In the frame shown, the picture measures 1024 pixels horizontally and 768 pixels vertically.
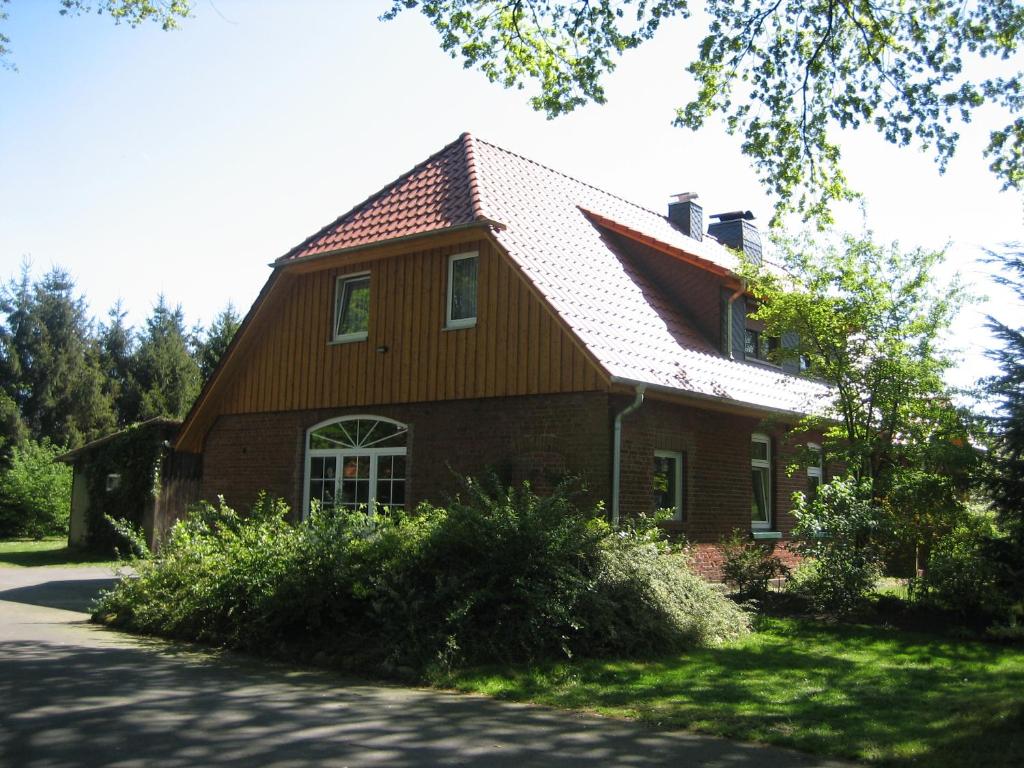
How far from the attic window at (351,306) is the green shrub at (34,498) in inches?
781

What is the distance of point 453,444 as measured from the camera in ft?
46.0

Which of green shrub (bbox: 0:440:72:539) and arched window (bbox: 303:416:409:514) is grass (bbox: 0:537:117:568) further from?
arched window (bbox: 303:416:409:514)

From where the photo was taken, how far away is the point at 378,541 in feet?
32.8

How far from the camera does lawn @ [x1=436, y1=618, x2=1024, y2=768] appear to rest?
6.19 m

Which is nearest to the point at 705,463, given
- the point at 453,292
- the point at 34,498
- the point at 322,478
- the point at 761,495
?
the point at 761,495

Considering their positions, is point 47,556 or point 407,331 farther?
point 47,556

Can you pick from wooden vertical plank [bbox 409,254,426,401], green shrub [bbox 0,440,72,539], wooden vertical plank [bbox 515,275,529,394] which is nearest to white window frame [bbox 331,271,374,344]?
wooden vertical plank [bbox 409,254,426,401]

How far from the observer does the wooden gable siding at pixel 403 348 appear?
13.1 m

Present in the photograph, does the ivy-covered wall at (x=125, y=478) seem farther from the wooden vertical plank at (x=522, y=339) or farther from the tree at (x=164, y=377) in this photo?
the tree at (x=164, y=377)

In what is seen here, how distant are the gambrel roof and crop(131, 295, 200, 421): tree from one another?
29910mm

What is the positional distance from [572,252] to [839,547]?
6.16 meters

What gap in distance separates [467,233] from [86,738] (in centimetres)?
939

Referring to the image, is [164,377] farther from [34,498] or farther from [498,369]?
[498,369]

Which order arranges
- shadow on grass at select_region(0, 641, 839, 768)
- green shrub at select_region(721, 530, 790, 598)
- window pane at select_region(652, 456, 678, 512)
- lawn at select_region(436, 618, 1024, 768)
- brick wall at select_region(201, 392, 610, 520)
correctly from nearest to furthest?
shadow on grass at select_region(0, 641, 839, 768) → lawn at select_region(436, 618, 1024, 768) → brick wall at select_region(201, 392, 610, 520) → green shrub at select_region(721, 530, 790, 598) → window pane at select_region(652, 456, 678, 512)
